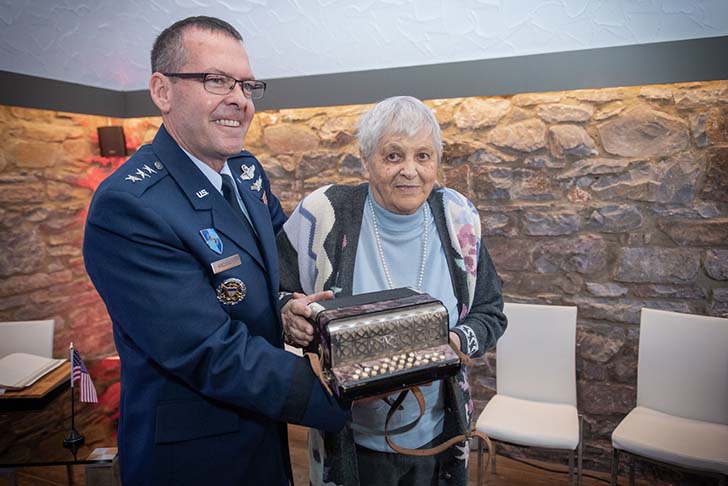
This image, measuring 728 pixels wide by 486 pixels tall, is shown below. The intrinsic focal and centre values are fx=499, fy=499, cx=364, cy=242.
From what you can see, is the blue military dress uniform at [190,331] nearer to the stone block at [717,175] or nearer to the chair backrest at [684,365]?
the chair backrest at [684,365]

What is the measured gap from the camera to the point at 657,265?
2818 mm

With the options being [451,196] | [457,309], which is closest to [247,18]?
[451,196]

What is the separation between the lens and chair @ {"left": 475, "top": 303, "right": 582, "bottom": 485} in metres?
2.61

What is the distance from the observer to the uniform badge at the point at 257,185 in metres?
1.73

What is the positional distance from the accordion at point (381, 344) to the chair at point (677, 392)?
1.64 m

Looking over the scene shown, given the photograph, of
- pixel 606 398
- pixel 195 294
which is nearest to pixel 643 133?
pixel 606 398

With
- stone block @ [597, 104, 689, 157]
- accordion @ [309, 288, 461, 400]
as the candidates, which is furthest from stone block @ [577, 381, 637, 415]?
accordion @ [309, 288, 461, 400]

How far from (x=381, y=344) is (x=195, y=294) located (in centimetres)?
47

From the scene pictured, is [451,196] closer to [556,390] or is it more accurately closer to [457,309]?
[457,309]

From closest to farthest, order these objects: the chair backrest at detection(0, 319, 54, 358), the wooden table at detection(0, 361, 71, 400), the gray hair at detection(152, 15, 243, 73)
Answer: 1. the gray hair at detection(152, 15, 243, 73)
2. the wooden table at detection(0, 361, 71, 400)
3. the chair backrest at detection(0, 319, 54, 358)

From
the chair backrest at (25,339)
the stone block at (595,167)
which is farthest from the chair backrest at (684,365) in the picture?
the chair backrest at (25,339)

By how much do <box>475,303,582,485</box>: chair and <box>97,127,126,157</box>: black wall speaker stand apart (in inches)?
126

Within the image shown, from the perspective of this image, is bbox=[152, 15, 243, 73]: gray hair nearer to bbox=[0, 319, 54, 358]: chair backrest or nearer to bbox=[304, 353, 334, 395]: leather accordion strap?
bbox=[304, 353, 334, 395]: leather accordion strap

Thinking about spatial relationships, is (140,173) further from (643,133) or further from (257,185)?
(643,133)
